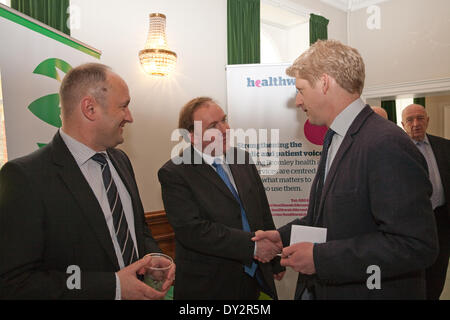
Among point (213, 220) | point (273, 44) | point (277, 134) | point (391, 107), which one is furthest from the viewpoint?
point (391, 107)

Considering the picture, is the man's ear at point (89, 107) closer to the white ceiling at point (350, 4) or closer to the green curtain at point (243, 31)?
the green curtain at point (243, 31)

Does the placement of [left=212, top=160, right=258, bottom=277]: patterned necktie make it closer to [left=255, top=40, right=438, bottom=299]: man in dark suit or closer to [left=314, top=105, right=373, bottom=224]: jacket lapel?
[left=255, top=40, right=438, bottom=299]: man in dark suit

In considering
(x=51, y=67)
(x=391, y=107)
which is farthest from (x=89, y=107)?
(x=391, y=107)

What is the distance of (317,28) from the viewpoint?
15.6ft

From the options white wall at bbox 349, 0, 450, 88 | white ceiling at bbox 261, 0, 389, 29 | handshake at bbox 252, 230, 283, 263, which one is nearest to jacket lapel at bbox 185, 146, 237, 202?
handshake at bbox 252, 230, 283, 263

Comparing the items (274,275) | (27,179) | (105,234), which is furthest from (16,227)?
→ (274,275)

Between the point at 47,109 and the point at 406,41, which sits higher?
the point at 406,41

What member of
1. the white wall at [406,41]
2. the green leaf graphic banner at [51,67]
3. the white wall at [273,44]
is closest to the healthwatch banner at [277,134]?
the white wall at [273,44]

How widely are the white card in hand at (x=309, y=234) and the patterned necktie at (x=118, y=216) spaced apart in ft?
2.32

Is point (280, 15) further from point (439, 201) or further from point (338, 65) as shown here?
point (338, 65)

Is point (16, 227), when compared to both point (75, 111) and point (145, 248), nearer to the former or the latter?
point (75, 111)

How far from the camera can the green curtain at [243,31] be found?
3.94 metres

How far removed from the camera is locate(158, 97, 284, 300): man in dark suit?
184cm

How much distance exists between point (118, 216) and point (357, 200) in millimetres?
965
